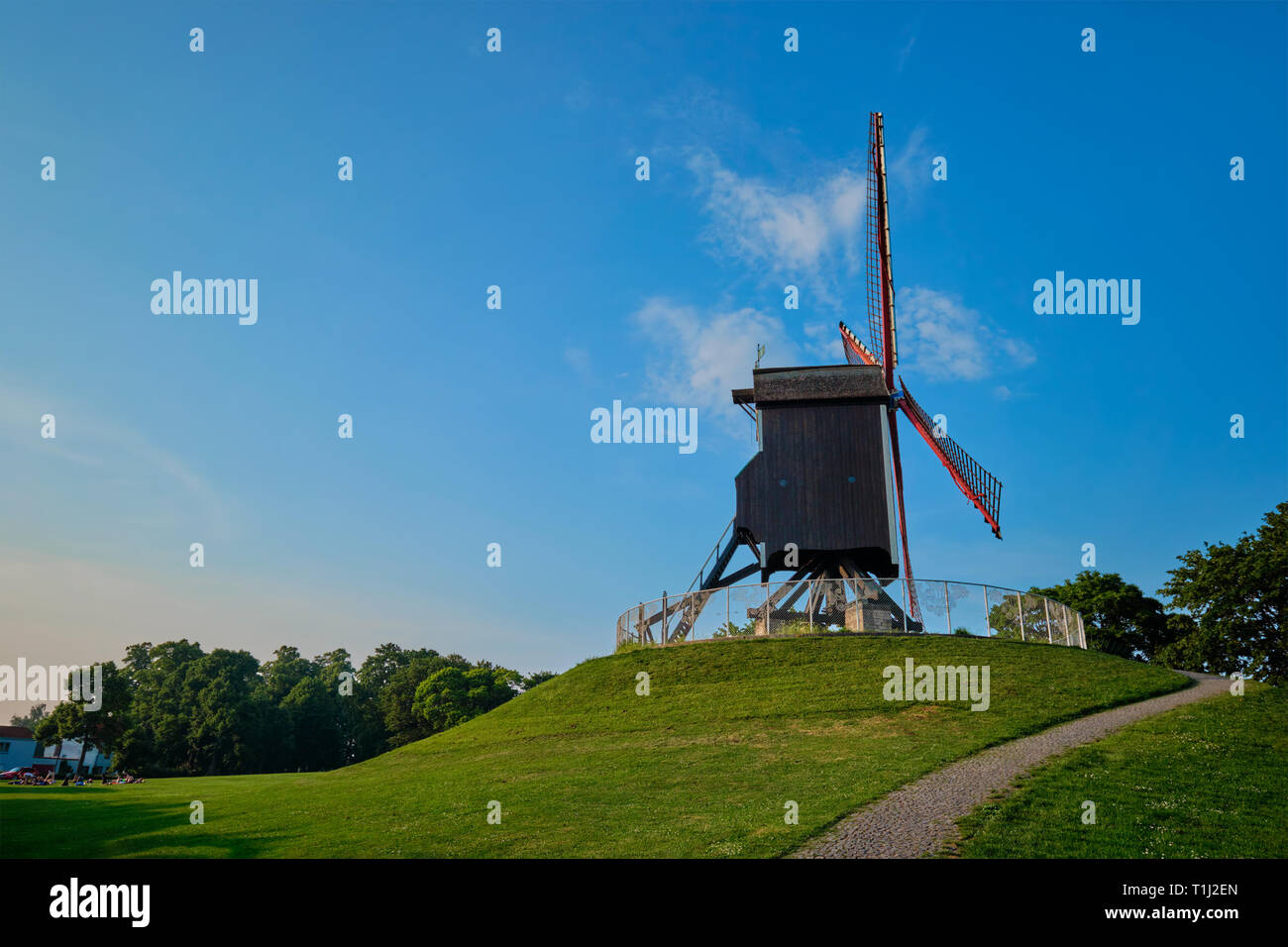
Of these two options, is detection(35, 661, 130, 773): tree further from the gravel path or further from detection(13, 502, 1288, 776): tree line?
the gravel path

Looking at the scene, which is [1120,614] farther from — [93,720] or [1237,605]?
[93,720]

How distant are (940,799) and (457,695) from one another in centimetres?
6313

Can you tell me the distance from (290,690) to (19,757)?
109ft

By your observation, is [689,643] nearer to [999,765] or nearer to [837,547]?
[837,547]

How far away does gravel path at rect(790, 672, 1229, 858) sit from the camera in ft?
38.3

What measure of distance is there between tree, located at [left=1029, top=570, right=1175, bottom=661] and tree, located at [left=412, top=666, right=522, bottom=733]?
46.3 meters

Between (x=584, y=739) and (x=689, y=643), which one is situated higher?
(x=689, y=643)

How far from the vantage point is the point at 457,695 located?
71.7 m

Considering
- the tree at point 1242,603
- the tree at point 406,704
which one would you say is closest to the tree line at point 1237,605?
the tree at point 1242,603

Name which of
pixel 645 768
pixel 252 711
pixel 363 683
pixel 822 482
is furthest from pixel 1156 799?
pixel 363 683

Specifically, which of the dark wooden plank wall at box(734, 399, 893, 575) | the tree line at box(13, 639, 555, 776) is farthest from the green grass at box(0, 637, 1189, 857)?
the tree line at box(13, 639, 555, 776)

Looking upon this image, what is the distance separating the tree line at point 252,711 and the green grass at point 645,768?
106 ft

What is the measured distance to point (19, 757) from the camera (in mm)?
82250

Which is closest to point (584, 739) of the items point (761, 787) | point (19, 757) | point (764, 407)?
point (761, 787)
